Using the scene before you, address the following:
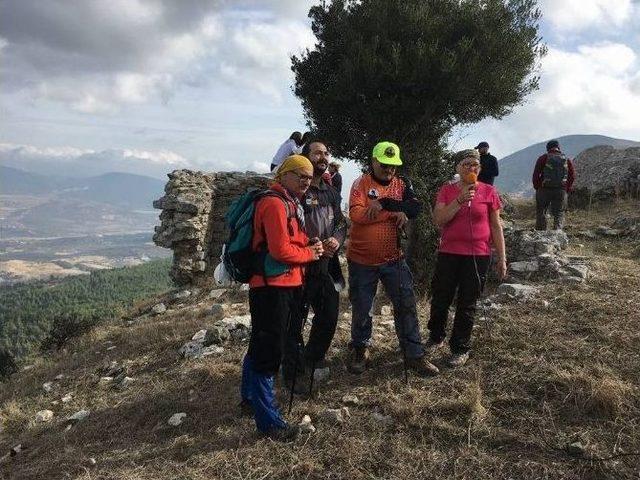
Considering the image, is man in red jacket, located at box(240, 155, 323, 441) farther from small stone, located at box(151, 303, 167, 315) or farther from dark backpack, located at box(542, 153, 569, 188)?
small stone, located at box(151, 303, 167, 315)

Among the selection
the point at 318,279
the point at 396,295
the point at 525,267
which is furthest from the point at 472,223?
the point at 525,267

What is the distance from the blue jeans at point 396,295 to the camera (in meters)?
4.25

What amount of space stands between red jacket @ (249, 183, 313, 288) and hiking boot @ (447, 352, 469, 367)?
1838 mm

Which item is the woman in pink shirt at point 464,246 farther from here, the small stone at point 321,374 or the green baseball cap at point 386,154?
the small stone at point 321,374

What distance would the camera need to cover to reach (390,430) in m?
3.56

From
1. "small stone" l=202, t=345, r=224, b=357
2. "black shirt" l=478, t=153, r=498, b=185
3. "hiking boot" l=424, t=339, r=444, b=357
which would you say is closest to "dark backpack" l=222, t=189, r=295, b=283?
"hiking boot" l=424, t=339, r=444, b=357

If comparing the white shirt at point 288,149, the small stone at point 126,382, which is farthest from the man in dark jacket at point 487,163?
the small stone at point 126,382

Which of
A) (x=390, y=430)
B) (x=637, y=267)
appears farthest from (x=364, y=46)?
(x=390, y=430)

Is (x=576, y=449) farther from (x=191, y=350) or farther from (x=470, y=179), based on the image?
(x=191, y=350)

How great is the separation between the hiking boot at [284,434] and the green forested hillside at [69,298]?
5958cm

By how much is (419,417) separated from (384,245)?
4.95ft

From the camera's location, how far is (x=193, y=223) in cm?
1247

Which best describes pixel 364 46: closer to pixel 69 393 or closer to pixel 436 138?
pixel 436 138

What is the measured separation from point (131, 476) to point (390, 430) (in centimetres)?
201
